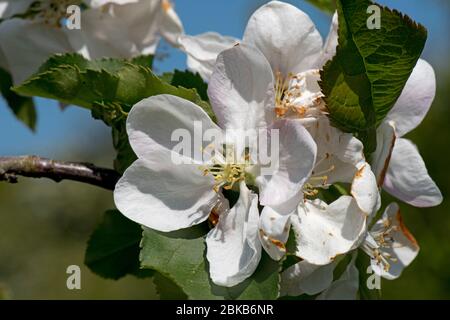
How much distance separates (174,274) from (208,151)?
0.18 metres

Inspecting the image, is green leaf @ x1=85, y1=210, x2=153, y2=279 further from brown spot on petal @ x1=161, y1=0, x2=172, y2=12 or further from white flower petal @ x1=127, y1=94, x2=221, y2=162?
brown spot on petal @ x1=161, y1=0, x2=172, y2=12

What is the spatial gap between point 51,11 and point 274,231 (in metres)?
0.70

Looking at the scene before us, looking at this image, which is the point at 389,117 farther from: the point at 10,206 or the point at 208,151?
the point at 10,206

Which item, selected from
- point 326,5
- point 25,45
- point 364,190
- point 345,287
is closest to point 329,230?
point 364,190

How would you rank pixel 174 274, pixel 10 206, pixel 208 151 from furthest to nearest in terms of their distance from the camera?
pixel 10 206, pixel 208 151, pixel 174 274

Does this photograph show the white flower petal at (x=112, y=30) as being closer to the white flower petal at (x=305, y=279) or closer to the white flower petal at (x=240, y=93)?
the white flower petal at (x=240, y=93)

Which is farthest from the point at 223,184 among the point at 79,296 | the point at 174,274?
the point at 79,296

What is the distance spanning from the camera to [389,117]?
111cm

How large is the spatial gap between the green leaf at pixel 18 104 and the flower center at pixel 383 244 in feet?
2.36

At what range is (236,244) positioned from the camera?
3.05ft

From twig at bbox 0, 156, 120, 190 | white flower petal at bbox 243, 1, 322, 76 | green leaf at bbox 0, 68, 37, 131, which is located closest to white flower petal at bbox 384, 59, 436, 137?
white flower petal at bbox 243, 1, 322, 76

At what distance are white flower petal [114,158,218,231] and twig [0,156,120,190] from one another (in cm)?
15

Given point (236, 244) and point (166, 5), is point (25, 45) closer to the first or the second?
point (166, 5)

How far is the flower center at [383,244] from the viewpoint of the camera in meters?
1.05
